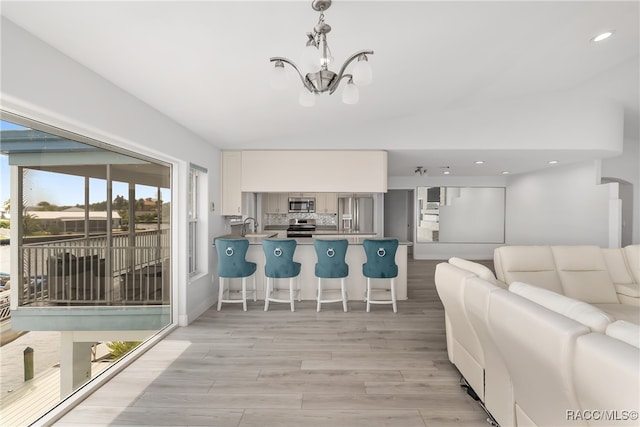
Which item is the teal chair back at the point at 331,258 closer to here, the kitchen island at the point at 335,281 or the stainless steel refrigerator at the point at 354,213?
the kitchen island at the point at 335,281

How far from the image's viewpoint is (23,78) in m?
1.65

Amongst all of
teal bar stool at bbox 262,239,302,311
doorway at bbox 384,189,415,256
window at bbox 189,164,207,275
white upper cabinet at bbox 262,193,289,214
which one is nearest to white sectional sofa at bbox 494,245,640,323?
teal bar stool at bbox 262,239,302,311

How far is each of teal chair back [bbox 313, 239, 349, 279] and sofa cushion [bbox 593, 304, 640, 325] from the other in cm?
275

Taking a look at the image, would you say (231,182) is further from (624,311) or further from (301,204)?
(624,311)

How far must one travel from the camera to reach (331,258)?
401cm

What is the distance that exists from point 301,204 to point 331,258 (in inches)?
131

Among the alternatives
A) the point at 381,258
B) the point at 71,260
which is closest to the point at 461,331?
the point at 381,258

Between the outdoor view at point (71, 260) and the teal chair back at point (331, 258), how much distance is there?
77.3 inches

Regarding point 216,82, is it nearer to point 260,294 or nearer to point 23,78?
point 23,78

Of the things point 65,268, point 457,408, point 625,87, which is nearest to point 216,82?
point 65,268

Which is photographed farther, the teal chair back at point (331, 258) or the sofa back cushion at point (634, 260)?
the teal chair back at point (331, 258)

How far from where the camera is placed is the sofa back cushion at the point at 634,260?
333 centimetres

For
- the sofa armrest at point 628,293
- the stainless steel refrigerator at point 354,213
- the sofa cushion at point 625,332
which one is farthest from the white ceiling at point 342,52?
the stainless steel refrigerator at point 354,213

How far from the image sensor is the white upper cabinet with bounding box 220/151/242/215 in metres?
4.86
